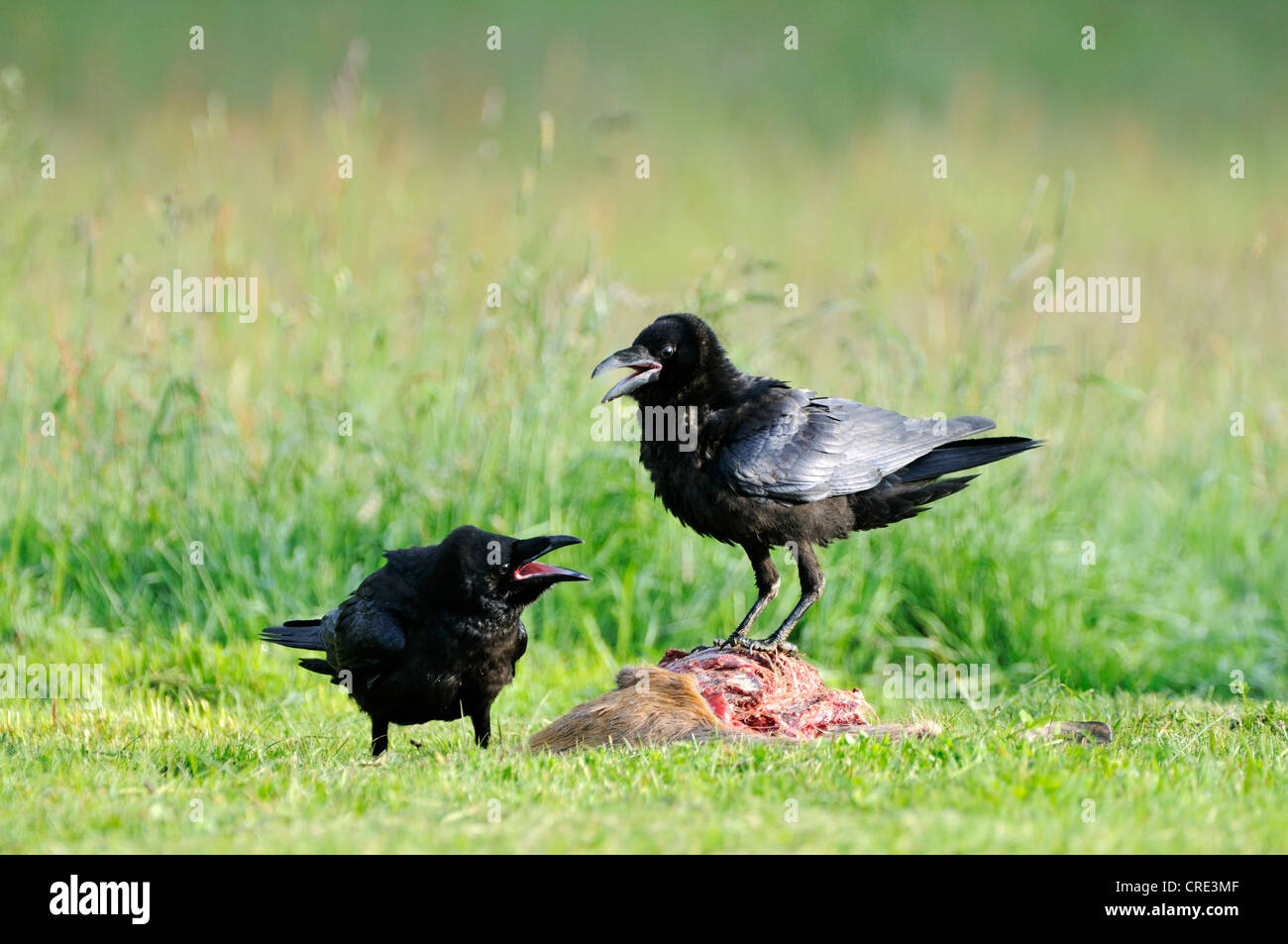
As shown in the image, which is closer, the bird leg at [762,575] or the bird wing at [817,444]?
the bird wing at [817,444]

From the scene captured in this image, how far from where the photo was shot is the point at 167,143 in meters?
11.7

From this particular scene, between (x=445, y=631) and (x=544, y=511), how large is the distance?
9.31 ft

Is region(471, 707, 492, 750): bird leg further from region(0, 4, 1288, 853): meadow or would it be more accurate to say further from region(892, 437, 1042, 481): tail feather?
region(892, 437, 1042, 481): tail feather

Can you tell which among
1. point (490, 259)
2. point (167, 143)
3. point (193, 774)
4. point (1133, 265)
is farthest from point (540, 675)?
point (1133, 265)

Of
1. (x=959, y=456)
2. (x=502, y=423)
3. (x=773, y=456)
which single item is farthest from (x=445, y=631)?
(x=502, y=423)

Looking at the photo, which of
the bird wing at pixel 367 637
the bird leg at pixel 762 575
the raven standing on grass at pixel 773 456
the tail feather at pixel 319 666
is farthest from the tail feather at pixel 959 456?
the tail feather at pixel 319 666

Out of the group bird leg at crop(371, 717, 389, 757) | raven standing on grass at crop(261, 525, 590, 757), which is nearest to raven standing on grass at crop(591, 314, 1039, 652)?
raven standing on grass at crop(261, 525, 590, 757)

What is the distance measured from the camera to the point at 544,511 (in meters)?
8.53

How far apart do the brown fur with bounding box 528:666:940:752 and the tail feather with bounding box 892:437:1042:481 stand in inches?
59.3

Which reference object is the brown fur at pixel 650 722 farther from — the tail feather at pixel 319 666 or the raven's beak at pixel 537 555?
the tail feather at pixel 319 666

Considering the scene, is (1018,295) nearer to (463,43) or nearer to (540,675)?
(540,675)

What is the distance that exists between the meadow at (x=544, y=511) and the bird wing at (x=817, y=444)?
1.18 metres

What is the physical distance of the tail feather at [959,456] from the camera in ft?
21.3

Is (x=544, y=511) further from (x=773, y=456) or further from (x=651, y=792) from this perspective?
(x=651, y=792)
